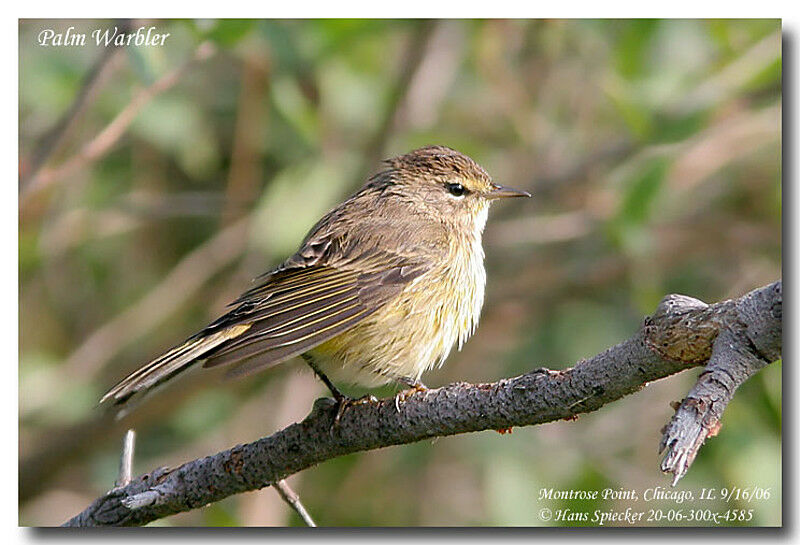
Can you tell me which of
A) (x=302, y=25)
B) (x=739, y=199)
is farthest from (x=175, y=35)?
(x=739, y=199)

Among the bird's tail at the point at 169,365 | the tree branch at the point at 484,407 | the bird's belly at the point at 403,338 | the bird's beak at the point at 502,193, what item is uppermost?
the bird's beak at the point at 502,193

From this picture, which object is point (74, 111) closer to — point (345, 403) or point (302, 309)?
point (302, 309)

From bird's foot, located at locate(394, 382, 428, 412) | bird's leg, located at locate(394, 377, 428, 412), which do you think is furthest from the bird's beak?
bird's foot, located at locate(394, 382, 428, 412)

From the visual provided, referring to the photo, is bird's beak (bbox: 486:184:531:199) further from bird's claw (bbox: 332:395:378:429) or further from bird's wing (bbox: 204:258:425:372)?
bird's claw (bbox: 332:395:378:429)

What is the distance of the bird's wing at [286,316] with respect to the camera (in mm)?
2492

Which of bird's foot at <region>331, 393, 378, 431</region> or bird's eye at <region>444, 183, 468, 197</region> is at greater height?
bird's eye at <region>444, 183, 468, 197</region>

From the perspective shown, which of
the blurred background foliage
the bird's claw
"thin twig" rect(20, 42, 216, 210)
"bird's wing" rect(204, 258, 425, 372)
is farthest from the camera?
the blurred background foliage

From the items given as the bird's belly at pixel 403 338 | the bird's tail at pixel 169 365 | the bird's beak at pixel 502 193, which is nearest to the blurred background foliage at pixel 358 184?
the bird's beak at pixel 502 193

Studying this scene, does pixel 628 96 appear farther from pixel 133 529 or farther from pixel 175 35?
pixel 133 529

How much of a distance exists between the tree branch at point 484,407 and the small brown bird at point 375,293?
163 mm

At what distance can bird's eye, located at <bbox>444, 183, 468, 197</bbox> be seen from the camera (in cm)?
340

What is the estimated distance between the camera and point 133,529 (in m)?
3.10

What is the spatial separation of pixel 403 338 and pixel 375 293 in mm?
144

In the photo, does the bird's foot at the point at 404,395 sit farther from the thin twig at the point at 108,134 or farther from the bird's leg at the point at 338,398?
the thin twig at the point at 108,134
